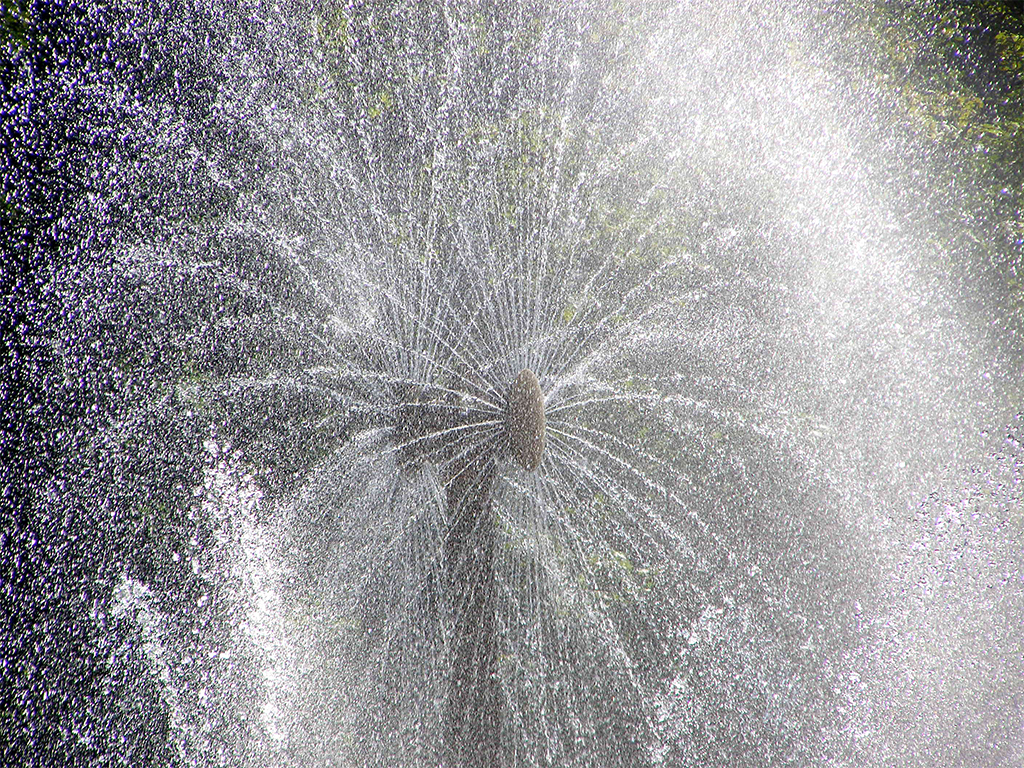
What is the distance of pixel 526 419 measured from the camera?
1.37 meters

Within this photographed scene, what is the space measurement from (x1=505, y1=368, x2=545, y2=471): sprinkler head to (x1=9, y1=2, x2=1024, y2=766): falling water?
6 cm

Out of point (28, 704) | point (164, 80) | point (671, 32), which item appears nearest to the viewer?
point (28, 704)

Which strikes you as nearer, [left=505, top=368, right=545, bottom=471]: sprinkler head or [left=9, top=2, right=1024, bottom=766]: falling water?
[left=505, top=368, right=545, bottom=471]: sprinkler head

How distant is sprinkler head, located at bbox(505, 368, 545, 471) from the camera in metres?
1.35

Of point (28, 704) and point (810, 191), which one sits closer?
point (28, 704)

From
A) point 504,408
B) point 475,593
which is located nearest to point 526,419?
point 504,408

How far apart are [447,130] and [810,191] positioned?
36.9 inches

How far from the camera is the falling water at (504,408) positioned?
1.45 meters

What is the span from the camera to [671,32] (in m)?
1.62

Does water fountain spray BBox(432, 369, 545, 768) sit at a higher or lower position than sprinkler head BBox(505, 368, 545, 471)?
lower

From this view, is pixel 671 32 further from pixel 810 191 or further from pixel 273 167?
pixel 273 167

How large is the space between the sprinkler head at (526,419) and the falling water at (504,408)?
6 cm

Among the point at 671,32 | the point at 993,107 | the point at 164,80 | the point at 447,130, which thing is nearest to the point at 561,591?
the point at 447,130

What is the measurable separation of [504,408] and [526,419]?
0.32 feet
